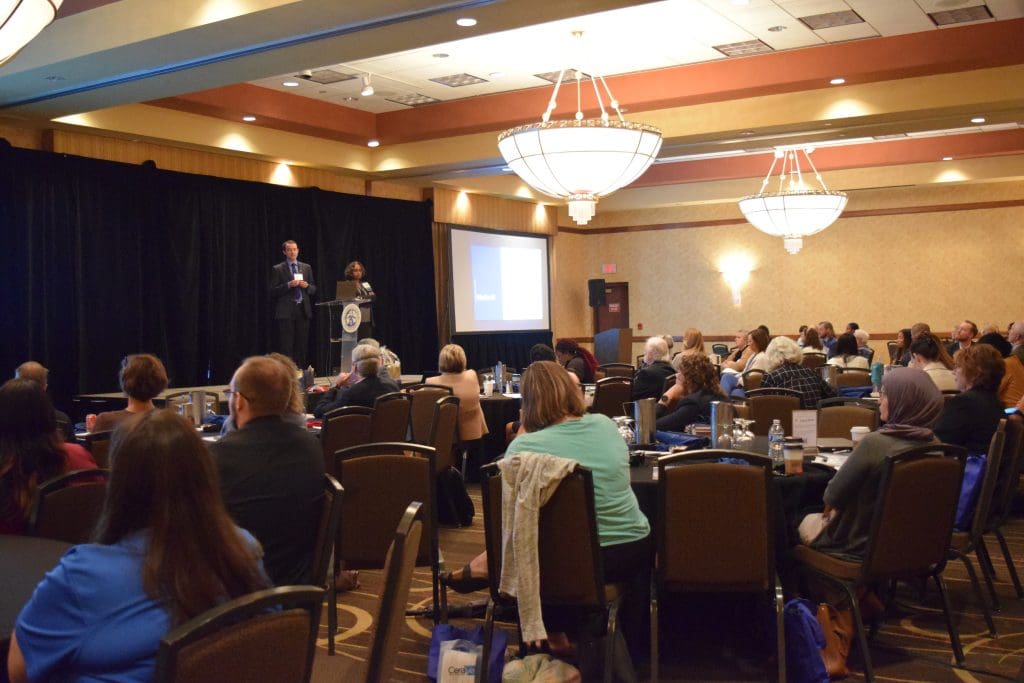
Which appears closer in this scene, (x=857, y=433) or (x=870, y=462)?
(x=870, y=462)

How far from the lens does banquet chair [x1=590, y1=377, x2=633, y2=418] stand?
26.7 ft

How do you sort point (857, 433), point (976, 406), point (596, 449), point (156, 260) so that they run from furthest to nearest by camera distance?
point (156, 260), point (976, 406), point (857, 433), point (596, 449)

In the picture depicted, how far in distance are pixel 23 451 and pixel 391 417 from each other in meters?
3.46

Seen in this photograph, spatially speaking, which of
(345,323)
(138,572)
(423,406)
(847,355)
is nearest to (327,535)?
(138,572)

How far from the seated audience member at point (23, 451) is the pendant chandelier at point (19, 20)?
4.30 feet

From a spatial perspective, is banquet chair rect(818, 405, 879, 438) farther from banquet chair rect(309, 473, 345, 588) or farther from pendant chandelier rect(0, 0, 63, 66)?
pendant chandelier rect(0, 0, 63, 66)

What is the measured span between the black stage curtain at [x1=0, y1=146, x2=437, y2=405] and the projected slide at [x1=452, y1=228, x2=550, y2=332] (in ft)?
4.61

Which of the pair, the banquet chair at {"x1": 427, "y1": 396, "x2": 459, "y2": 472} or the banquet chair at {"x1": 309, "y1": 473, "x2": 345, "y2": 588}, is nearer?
the banquet chair at {"x1": 309, "y1": 473, "x2": 345, "y2": 588}

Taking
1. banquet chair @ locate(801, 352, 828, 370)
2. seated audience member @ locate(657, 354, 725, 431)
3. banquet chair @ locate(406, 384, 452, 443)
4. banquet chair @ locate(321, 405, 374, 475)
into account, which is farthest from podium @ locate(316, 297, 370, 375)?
seated audience member @ locate(657, 354, 725, 431)

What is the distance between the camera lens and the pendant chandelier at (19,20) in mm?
3400

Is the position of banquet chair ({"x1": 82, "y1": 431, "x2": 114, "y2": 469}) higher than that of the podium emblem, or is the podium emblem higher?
the podium emblem

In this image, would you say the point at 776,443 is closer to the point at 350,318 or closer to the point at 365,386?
the point at 365,386

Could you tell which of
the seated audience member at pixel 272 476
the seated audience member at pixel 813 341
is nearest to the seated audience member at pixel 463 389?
the seated audience member at pixel 272 476

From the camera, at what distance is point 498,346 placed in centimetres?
1564
